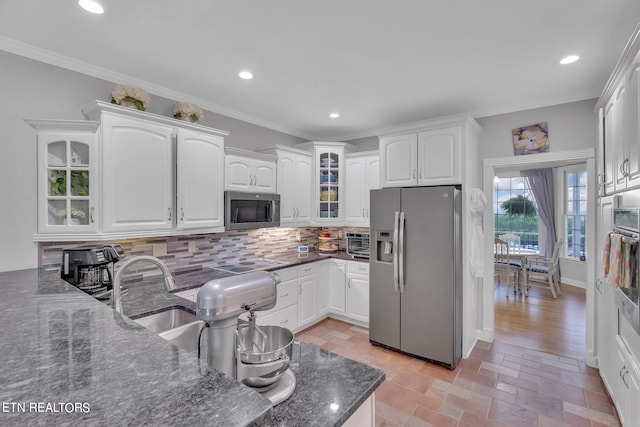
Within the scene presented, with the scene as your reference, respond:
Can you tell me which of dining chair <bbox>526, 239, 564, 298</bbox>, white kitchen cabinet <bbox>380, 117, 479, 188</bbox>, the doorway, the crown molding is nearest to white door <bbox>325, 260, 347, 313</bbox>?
white kitchen cabinet <bbox>380, 117, 479, 188</bbox>

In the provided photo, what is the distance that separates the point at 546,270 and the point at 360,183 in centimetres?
384

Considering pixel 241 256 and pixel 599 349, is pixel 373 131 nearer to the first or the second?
pixel 241 256

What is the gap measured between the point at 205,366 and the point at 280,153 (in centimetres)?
311

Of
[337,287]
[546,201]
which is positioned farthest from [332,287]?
[546,201]

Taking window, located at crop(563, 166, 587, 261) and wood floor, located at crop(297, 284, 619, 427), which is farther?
window, located at crop(563, 166, 587, 261)

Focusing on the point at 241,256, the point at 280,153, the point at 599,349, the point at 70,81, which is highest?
the point at 70,81

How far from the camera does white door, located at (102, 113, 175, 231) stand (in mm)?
2215

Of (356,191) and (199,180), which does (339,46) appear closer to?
(199,180)

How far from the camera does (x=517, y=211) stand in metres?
6.80

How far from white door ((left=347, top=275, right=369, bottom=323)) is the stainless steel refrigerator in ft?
1.11

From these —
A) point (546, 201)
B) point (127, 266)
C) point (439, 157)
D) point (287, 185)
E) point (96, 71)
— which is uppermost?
point (96, 71)

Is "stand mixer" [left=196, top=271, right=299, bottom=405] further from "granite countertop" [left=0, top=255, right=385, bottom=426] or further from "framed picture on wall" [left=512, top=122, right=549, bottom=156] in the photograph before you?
"framed picture on wall" [left=512, top=122, right=549, bottom=156]

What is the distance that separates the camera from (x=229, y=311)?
761 millimetres

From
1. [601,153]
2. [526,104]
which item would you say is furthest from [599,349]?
[526,104]
